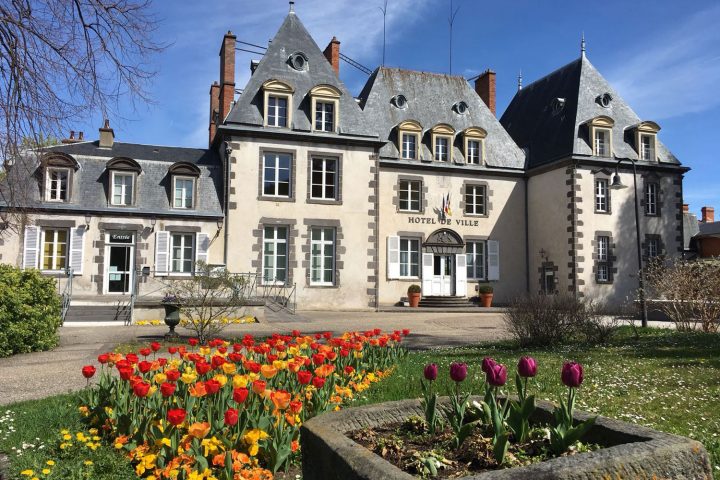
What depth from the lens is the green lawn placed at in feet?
13.4

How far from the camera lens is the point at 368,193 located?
23.4m

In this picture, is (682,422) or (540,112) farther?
(540,112)

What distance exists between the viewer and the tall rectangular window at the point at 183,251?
70.3ft

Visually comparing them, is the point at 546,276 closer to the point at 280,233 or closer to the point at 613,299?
the point at 613,299

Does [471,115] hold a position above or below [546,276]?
above

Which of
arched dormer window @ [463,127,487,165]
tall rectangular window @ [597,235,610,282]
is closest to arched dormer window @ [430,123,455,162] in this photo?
arched dormer window @ [463,127,487,165]

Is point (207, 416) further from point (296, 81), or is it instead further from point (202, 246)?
point (296, 81)

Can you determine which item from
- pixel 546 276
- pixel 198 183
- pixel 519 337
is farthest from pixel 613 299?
pixel 198 183

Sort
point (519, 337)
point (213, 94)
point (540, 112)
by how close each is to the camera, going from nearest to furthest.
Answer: point (519, 337), point (213, 94), point (540, 112)

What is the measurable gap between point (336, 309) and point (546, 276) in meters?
10.2

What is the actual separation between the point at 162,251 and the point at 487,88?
18291 mm

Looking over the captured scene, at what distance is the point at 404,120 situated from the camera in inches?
Answer: 1014

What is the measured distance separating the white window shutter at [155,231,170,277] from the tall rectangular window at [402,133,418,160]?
10593 mm

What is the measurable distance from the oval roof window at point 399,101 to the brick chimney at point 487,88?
5307 millimetres
